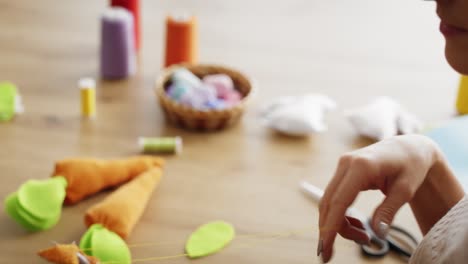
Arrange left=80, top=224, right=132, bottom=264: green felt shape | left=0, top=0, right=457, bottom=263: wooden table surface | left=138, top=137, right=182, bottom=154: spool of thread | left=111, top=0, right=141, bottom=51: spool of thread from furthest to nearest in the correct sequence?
left=111, top=0, right=141, bottom=51: spool of thread < left=138, top=137, right=182, bottom=154: spool of thread < left=0, top=0, right=457, bottom=263: wooden table surface < left=80, top=224, right=132, bottom=264: green felt shape

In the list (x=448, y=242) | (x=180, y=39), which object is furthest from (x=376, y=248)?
(x=180, y=39)

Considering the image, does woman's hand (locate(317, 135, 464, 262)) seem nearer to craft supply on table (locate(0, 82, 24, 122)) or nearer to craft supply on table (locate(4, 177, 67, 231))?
craft supply on table (locate(4, 177, 67, 231))

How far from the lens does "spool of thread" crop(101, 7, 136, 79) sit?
138 centimetres

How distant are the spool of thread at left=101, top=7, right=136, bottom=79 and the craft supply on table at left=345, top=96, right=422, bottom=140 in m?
0.47

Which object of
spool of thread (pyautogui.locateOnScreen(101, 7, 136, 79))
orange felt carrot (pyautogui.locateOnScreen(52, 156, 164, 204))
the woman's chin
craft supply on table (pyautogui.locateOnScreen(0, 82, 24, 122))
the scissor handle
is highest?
the woman's chin

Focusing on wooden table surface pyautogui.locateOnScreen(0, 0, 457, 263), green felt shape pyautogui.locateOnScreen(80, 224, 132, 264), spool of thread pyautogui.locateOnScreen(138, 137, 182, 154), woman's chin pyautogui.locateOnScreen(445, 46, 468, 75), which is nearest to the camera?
woman's chin pyautogui.locateOnScreen(445, 46, 468, 75)

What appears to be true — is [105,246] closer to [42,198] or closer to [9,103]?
[42,198]

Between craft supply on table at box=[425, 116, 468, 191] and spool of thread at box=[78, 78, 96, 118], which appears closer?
craft supply on table at box=[425, 116, 468, 191]

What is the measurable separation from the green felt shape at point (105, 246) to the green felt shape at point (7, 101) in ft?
1.30

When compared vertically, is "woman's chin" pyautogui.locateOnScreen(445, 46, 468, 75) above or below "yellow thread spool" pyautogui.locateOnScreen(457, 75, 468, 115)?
above

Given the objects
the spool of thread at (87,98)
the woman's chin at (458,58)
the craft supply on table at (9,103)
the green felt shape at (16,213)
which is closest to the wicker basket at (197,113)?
the spool of thread at (87,98)

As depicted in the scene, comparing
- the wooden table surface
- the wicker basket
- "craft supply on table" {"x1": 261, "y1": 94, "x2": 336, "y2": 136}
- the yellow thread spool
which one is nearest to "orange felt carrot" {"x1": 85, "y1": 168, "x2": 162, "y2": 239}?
the wooden table surface

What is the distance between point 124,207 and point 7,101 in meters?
0.41

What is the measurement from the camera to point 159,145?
1.20m
